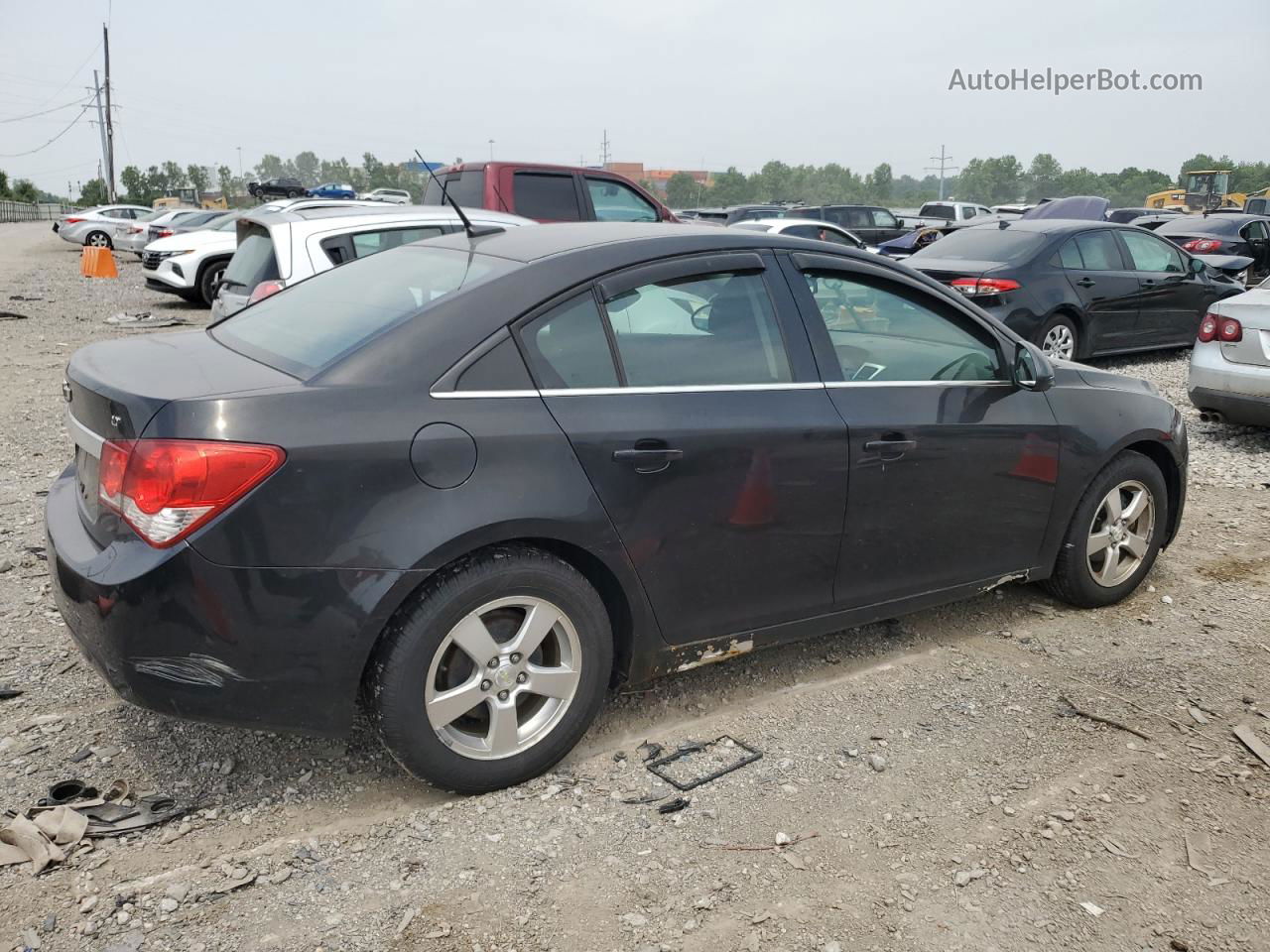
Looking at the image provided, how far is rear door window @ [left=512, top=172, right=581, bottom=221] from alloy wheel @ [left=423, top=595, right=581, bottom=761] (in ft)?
26.4

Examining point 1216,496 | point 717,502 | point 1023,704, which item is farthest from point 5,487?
point 1216,496

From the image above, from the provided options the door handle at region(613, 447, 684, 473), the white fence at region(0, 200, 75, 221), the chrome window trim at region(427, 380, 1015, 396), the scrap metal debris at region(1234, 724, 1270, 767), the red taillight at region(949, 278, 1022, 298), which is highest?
the white fence at region(0, 200, 75, 221)

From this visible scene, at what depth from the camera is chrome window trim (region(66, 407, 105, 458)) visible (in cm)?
305

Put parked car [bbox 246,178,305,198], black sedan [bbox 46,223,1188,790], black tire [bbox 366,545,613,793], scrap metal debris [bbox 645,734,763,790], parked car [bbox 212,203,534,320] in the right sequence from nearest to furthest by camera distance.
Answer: black sedan [bbox 46,223,1188,790]
black tire [bbox 366,545,613,793]
scrap metal debris [bbox 645,734,763,790]
parked car [bbox 212,203,534,320]
parked car [bbox 246,178,305,198]

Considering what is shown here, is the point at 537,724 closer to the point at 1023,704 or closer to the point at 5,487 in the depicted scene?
the point at 1023,704

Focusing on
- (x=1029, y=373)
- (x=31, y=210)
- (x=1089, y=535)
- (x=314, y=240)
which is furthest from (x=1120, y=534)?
(x=31, y=210)

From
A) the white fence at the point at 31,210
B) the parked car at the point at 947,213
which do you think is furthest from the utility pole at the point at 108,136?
the parked car at the point at 947,213

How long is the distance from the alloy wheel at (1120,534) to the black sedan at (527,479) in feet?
1.60

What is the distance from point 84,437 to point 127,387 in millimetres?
273

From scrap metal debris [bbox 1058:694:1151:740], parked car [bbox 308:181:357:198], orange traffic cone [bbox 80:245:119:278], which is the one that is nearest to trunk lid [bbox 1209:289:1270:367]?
scrap metal debris [bbox 1058:694:1151:740]

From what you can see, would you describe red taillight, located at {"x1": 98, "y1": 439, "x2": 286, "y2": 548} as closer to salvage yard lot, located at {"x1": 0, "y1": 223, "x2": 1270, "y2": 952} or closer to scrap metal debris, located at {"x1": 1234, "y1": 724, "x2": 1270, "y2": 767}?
salvage yard lot, located at {"x1": 0, "y1": 223, "x2": 1270, "y2": 952}

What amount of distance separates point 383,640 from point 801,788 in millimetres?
1365

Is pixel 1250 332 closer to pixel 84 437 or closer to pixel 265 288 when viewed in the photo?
pixel 265 288

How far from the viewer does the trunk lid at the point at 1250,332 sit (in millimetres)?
7781
